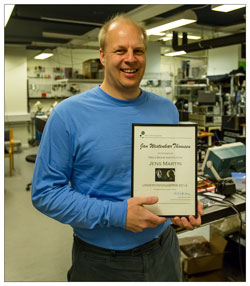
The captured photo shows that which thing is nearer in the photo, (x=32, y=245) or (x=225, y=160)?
(x=225, y=160)

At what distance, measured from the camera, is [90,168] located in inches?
46.7

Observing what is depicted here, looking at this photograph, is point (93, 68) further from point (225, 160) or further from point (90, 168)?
point (90, 168)

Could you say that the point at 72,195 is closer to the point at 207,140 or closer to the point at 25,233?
the point at 25,233

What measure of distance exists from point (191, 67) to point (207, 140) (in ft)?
12.5

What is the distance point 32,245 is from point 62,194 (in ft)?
7.96

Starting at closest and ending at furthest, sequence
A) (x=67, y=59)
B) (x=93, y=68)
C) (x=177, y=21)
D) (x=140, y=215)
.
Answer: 1. (x=140, y=215)
2. (x=177, y=21)
3. (x=93, y=68)
4. (x=67, y=59)

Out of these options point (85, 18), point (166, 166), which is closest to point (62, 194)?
point (166, 166)

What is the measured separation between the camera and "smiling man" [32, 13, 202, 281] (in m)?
1.10

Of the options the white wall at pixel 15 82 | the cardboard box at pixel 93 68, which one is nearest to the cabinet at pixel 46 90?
the white wall at pixel 15 82

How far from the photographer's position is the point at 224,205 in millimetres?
2100

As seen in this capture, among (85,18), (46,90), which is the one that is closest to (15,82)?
(46,90)

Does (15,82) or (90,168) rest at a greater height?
(15,82)

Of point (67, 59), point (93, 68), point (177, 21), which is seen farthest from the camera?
point (67, 59)

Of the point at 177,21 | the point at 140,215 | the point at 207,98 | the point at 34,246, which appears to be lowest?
the point at 34,246
